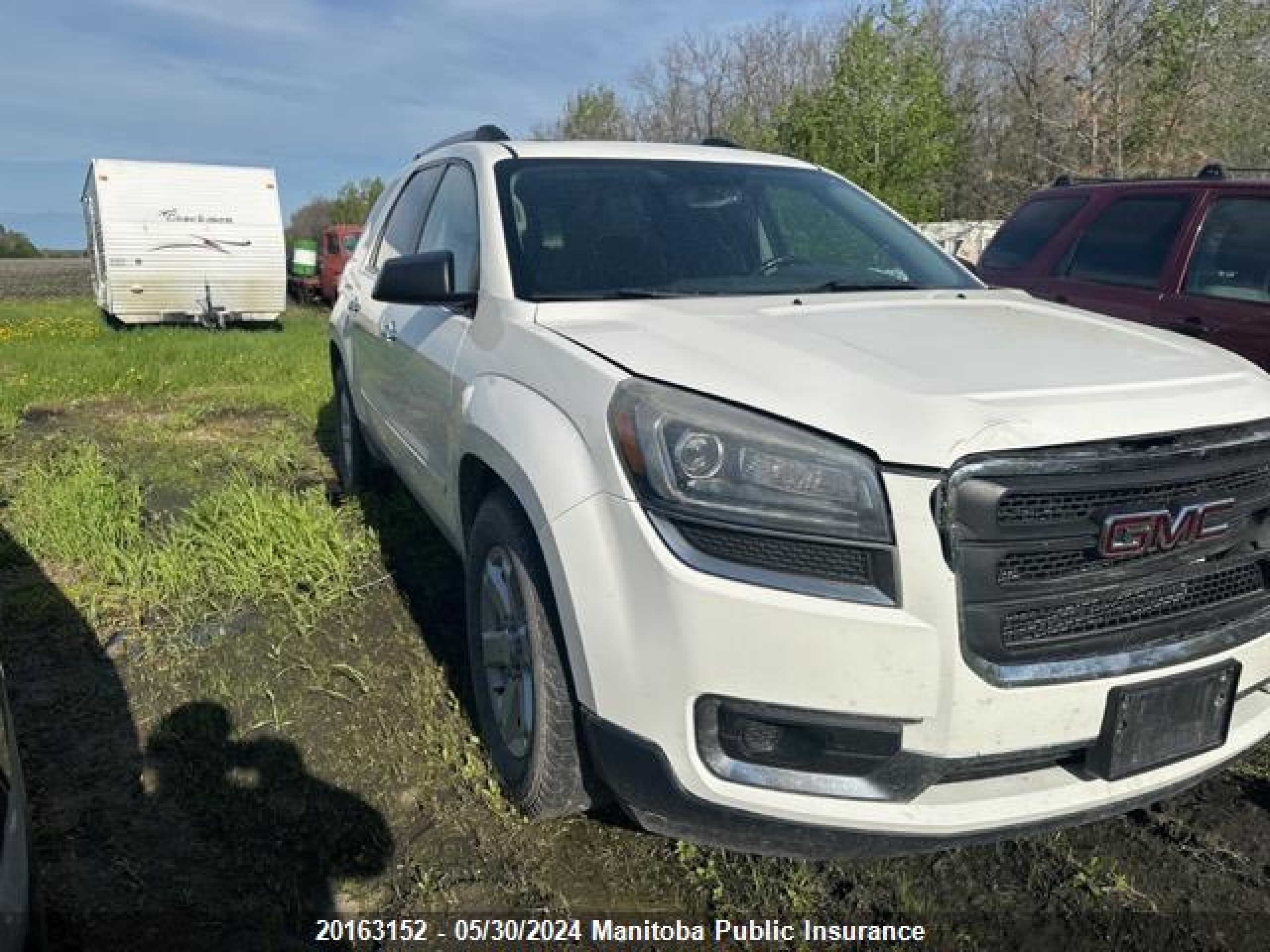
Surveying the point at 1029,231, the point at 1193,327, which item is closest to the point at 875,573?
the point at 1193,327

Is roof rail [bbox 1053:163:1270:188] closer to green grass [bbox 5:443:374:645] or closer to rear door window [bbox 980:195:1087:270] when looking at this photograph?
rear door window [bbox 980:195:1087:270]

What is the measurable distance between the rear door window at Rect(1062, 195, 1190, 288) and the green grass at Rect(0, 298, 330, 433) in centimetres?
614

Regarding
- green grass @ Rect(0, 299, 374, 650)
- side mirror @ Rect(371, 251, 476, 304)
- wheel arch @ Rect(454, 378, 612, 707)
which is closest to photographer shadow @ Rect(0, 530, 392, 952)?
green grass @ Rect(0, 299, 374, 650)

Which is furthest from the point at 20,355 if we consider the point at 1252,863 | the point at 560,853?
the point at 1252,863

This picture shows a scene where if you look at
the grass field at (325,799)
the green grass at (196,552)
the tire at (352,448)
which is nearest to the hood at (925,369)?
the grass field at (325,799)

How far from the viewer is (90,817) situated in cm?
258

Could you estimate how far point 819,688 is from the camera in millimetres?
1827

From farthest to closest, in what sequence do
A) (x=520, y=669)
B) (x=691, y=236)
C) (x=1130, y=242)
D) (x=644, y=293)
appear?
1. (x=1130, y=242)
2. (x=691, y=236)
3. (x=644, y=293)
4. (x=520, y=669)

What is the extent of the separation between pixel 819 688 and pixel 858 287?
158 centimetres

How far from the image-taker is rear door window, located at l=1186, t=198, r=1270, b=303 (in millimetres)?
4898

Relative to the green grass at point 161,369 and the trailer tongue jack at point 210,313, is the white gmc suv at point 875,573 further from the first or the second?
the trailer tongue jack at point 210,313

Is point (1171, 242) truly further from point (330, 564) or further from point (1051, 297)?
point (330, 564)

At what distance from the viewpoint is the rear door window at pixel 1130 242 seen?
5266 mm

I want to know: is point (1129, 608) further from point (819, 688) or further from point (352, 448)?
point (352, 448)
